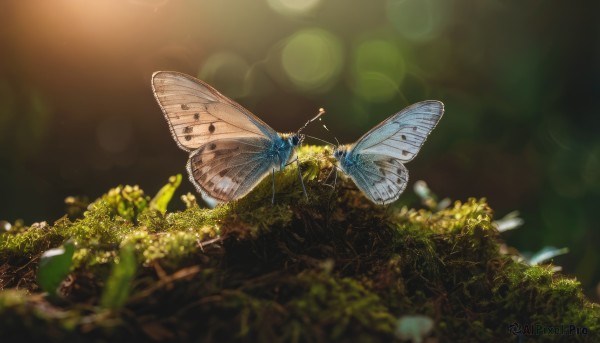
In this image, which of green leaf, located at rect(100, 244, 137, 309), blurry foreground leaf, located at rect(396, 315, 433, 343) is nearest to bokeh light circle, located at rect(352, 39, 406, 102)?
blurry foreground leaf, located at rect(396, 315, 433, 343)

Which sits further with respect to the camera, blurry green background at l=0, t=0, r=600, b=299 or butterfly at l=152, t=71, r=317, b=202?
blurry green background at l=0, t=0, r=600, b=299

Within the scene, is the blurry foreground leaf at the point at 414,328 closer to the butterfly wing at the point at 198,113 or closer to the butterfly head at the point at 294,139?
the butterfly head at the point at 294,139

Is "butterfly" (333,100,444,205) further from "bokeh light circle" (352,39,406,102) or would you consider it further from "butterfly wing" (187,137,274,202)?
"bokeh light circle" (352,39,406,102)

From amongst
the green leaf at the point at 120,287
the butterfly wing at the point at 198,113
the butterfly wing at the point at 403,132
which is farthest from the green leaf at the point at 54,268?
the butterfly wing at the point at 403,132

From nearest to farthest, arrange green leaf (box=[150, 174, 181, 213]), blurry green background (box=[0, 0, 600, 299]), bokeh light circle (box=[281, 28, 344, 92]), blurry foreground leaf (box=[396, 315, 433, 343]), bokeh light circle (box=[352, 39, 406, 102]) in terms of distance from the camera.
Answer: blurry foreground leaf (box=[396, 315, 433, 343])
green leaf (box=[150, 174, 181, 213])
blurry green background (box=[0, 0, 600, 299])
bokeh light circle (box=[352, 39, 406, 102])
bokeh light circle (box=[281, 28, 344, 92])

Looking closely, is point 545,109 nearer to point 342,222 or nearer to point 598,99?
point 598,99

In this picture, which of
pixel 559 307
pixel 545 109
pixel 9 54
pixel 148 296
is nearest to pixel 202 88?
pixel 148 296

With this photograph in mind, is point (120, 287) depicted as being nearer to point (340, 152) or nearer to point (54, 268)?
point (54, 268)
